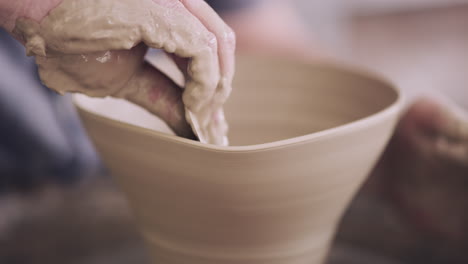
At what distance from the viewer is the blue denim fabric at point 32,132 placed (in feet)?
3.26

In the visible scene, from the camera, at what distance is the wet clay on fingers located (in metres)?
0.42

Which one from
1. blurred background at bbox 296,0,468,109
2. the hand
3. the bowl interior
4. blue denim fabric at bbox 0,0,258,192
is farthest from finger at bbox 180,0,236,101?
blurred background at bbox 296,0,468,109

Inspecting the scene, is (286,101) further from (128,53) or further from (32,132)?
(32,132)

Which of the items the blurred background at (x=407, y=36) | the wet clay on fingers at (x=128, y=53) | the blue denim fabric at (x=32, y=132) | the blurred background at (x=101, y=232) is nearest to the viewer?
the wet clay on fingers at (x=128, y=53)

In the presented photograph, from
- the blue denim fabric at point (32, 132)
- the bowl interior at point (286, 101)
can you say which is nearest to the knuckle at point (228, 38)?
the bowl interior at point (286, 101)

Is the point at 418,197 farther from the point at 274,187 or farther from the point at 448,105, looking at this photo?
the point at 274,187

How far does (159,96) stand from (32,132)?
0.60 m

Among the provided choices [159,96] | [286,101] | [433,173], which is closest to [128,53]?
[159,96]

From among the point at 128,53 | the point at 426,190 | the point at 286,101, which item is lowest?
the point at 426,190

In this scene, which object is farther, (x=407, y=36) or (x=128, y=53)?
(x=407, y=36)

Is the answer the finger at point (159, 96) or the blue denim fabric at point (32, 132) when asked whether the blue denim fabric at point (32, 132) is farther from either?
the finger at point (159, 96)

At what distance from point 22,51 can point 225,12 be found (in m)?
0.60

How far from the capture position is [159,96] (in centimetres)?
52

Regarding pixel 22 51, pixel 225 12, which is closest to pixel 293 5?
pixel 225 12
